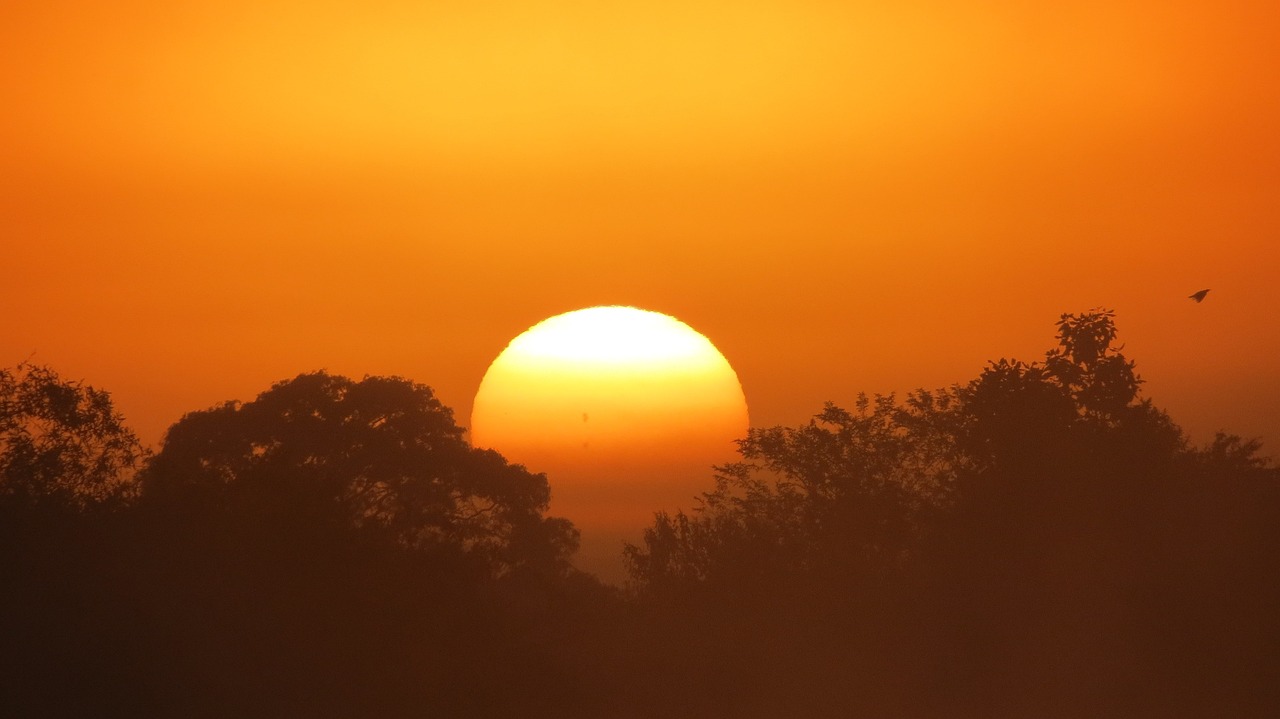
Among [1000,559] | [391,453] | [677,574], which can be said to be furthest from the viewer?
[391,453]

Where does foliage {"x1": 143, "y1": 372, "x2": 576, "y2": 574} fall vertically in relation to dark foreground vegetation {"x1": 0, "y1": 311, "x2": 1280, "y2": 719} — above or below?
above

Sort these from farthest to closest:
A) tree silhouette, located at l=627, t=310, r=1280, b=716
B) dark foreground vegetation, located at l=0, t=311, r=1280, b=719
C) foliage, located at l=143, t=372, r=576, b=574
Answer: foliage, located at l=143, t=372, r=576, b=574, tree silhouette, located at l=627, t=310, r=1280, b=716, dark foreground vegetation, located at l=0, t=311, r=1280, b=719

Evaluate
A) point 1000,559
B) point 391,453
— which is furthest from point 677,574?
point 391,453

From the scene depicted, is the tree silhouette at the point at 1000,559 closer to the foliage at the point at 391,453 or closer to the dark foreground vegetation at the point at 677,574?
the dark foreground vegetation at the point at 677,574

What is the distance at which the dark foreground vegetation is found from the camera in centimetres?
2311

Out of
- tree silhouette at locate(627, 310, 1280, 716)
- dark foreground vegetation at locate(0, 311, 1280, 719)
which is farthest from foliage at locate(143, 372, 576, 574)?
tree silhouette at locate(627, 310, 1280, 716)

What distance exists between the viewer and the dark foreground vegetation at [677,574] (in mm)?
23109

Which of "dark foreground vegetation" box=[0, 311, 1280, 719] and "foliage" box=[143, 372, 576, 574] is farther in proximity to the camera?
"foliage" box=[143, 372, 576, 574]

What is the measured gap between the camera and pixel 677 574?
4116 cm

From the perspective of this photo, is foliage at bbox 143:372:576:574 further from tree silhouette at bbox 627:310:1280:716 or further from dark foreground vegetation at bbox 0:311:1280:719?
tree silhouette at bbox 627:310:1280:716

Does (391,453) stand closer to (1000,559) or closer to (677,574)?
(677,574)

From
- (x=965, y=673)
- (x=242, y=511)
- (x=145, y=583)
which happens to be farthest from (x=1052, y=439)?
(x=145, y=583)

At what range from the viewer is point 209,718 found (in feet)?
72.3

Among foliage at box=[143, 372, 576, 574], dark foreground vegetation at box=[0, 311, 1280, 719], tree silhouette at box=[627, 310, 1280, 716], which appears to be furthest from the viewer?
foliage at box=[143, 372, 576, 574]
